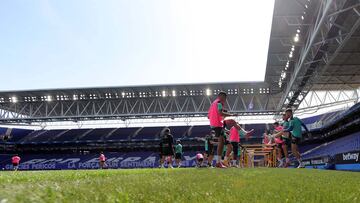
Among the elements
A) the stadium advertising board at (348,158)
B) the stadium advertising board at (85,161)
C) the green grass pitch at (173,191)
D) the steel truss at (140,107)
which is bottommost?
the stadium advertising board at (85,161)

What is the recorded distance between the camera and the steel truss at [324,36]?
14.8 metres

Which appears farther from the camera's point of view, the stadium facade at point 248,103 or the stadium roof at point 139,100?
the stadium roof at point 139,100

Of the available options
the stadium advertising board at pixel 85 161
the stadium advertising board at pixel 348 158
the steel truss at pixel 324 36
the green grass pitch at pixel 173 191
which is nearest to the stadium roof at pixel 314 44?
the steel truss at pixel 324 36

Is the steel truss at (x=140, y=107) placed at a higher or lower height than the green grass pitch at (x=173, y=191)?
higher

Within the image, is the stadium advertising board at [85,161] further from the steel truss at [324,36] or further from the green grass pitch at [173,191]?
the green grass pitch at [173,191]

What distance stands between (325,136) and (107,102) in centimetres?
2544

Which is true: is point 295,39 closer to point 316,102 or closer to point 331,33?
point 331,33

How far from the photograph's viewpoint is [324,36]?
1781 centimetres

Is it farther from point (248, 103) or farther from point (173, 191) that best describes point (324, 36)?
point (248, 103)

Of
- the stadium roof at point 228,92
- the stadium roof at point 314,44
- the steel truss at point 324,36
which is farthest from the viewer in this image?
the stadium roof at point 228,92

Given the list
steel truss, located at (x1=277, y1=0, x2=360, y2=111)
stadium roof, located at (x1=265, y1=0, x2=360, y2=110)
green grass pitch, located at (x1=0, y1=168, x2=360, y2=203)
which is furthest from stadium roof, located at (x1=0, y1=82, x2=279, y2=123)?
green grass pitch, located at (x1=0, y1=168, x2=360, y2=203)

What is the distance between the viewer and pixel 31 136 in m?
50.8

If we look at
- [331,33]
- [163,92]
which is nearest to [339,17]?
[331,33]

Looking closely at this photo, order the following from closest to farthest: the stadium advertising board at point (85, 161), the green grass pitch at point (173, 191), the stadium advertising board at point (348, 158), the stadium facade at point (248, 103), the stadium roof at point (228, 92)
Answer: the green grass pitch at point (173, 191)
the stadium advertising board at point (348, 158)
the stadium facade at point (248, 103)
the stadium roof at point (228, 92)
the stadium advertising board at point (85, 161)
